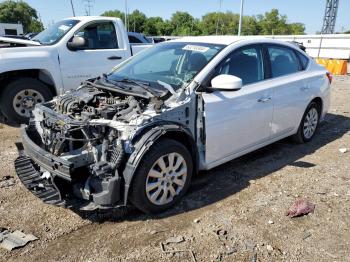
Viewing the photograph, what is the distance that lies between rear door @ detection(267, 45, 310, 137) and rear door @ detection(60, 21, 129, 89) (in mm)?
3456

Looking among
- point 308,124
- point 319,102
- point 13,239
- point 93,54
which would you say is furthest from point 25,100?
point 319,102

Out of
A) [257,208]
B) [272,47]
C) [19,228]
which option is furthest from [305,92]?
[19,228]

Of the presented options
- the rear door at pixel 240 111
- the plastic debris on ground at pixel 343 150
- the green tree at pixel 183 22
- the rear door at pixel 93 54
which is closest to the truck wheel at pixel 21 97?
the rear door at pixel 93 54

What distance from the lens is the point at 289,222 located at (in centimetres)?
362

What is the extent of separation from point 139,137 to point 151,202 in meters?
0.68

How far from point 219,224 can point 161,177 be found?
29.3 inches

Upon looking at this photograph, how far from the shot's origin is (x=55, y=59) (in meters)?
6.57

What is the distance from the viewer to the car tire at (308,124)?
5.71m

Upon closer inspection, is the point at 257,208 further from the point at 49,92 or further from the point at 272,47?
the point at 49,92

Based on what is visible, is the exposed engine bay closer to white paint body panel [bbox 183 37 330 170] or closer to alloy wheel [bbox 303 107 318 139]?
white paint body panel [bbox 183 37 330 170]

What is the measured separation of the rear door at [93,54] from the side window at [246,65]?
3.49m

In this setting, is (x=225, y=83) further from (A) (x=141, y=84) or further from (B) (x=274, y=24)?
(B) (x=274, y=24)

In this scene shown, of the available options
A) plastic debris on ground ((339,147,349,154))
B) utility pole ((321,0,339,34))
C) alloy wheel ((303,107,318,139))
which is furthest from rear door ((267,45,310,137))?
utility pole ((321,0,339,34))

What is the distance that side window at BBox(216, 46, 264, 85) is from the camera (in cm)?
419
